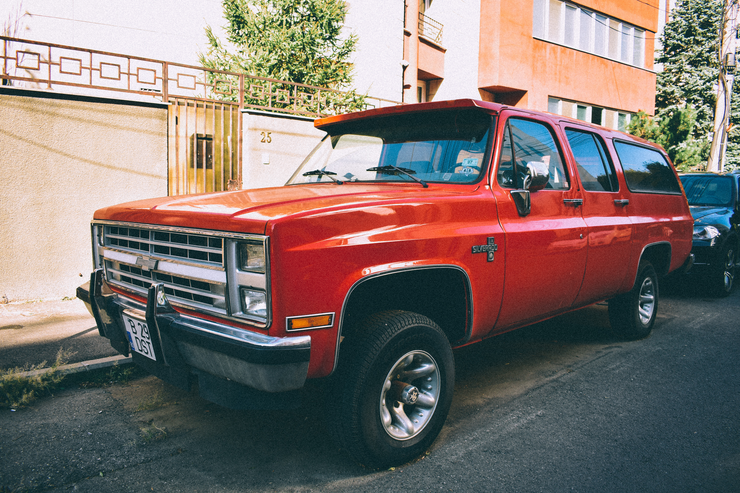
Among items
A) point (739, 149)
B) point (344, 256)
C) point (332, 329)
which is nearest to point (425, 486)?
point (332, 329)

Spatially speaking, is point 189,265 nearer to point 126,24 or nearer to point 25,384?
point 25,384

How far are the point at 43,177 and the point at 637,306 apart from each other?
22.5 ft

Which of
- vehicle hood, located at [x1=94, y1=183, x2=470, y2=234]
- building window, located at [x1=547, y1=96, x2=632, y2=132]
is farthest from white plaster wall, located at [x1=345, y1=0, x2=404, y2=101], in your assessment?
vehicle hood, located at [x1=94, y1=183, x2=470, y2=234]

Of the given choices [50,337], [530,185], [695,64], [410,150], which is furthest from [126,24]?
[695,64]

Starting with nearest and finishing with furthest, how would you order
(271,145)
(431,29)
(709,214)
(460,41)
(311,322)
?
1. (311,322)
2. (709,214)
3. (271,145)
4. (460,41)
5. (431,29)

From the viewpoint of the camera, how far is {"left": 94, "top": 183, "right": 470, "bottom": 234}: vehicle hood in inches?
90.5

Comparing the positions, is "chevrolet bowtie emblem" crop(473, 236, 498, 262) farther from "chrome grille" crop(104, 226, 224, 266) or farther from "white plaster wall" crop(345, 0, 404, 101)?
"white plaster wall" crop(345, 0, 404, 101)

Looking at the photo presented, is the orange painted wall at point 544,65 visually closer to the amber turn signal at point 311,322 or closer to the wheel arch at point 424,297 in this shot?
the wheel arch at point 424,297

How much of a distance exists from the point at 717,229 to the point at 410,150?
5.87m

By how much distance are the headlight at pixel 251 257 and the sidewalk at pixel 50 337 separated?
2.40m

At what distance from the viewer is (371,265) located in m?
2.43

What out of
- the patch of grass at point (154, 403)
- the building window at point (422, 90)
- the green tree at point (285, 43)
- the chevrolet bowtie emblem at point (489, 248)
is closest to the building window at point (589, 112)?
the building window at point (422, 90)

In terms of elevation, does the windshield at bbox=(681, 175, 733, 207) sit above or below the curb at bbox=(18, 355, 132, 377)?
above

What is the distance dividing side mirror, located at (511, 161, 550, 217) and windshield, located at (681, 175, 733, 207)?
606 centimetres
